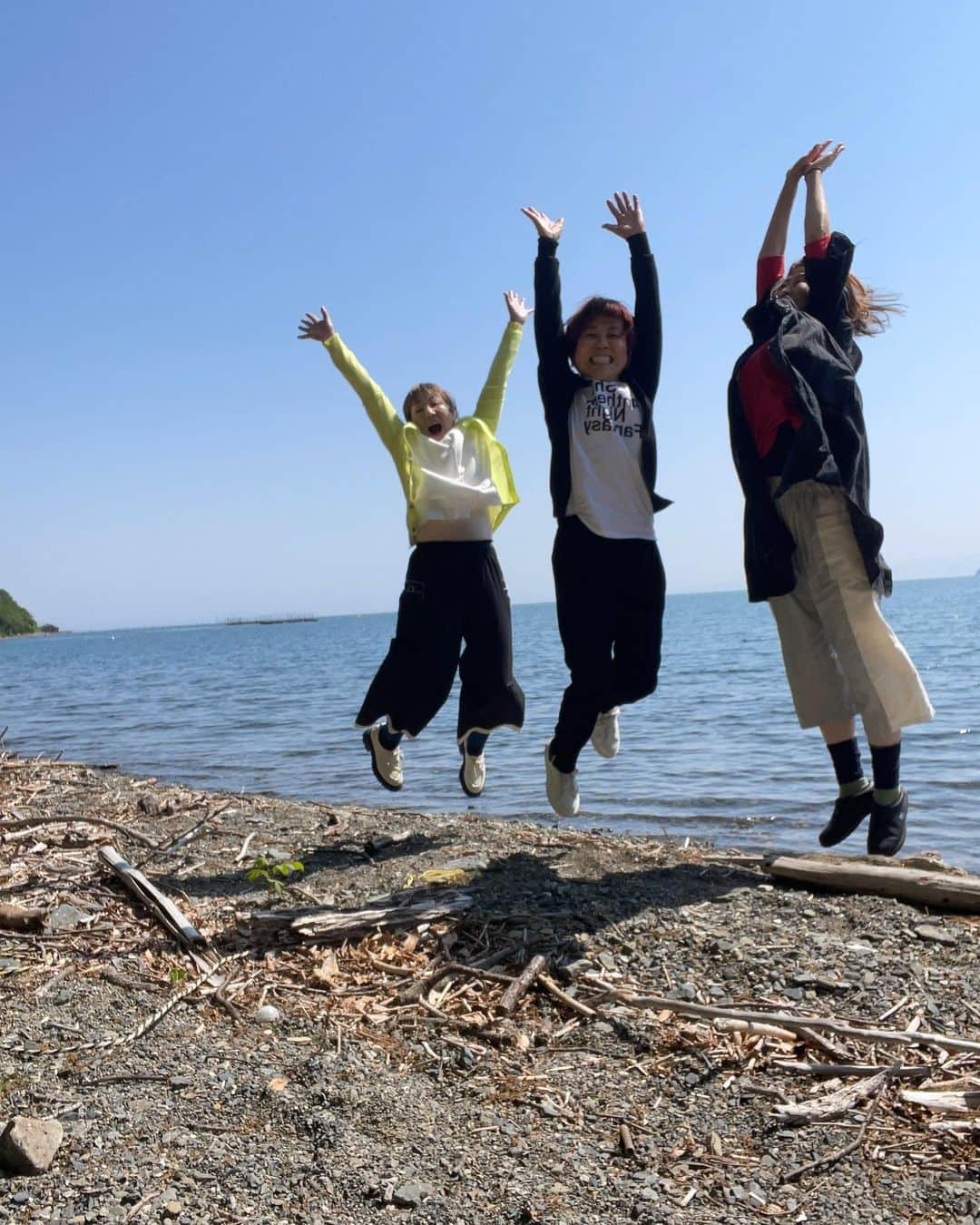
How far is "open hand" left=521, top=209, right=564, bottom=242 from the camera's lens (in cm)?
507

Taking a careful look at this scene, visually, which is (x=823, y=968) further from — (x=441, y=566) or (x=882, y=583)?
(x=441, y=566)

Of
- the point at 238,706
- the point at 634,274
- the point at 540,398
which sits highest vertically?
the point at 634,274

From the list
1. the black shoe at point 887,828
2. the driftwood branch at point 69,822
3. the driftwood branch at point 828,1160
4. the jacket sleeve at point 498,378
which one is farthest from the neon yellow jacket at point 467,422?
the driftwood branch at point 828,1160

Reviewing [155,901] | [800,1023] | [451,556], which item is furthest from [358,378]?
[800,1023]

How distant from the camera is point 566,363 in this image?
499 cm

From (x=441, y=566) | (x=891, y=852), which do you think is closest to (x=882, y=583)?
(x=891, y=852)

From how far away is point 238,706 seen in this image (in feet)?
71.3

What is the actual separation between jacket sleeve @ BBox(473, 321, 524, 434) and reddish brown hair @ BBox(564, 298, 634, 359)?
56cm

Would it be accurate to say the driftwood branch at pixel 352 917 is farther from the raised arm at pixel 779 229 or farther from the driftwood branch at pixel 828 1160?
the raised arm at pixel 779 229

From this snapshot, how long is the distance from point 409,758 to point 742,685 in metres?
11.9

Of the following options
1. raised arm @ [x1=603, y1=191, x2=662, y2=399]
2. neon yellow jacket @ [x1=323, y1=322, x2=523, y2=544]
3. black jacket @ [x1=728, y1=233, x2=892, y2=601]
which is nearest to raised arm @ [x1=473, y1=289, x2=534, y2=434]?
neon yellow jacket @ [x1=323, y1=322, x2=523, y2=544]

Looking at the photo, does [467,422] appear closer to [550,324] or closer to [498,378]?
[498,378]

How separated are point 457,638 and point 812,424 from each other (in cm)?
230

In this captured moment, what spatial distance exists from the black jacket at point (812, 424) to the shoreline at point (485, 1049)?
5.18ft
